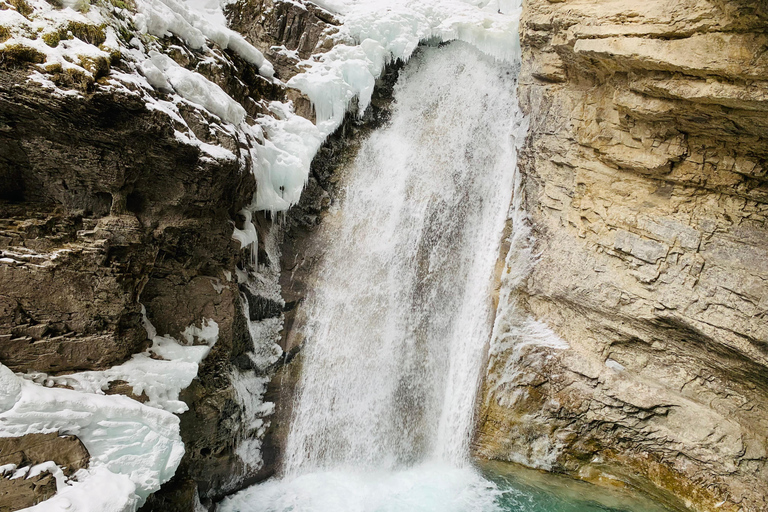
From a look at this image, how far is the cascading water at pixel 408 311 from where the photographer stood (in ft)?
26.7

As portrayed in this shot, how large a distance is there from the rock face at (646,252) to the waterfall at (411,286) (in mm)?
951

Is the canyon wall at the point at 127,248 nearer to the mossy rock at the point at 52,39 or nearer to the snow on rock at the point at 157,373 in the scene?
the snow on rock at the point at 157,373

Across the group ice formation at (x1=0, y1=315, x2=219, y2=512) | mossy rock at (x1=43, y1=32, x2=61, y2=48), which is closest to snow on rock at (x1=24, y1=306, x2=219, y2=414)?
ice formation at (x1=0, y1=315, x2=219, y2=512)

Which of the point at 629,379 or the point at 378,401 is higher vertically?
the point at 629,379

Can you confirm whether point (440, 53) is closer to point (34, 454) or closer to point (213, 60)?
point (213, 60)

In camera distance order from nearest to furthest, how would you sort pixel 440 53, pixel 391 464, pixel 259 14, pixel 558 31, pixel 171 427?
pixel 171 427 → pixel 558 31 → pixel 391 464 → pixel 259 14 → pixel 440 53

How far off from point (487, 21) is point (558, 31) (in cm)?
330

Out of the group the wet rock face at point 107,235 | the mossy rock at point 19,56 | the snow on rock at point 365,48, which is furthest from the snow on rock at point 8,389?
the snow on rock at point 365,48

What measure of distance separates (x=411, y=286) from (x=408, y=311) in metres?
0.54

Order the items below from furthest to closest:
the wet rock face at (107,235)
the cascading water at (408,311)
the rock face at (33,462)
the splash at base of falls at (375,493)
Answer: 1. the cascading water at (408,311)
2. the splash at base of falls at (375,493)
3. the wet rock face at (107,235)
4. the rock face at (33,462)

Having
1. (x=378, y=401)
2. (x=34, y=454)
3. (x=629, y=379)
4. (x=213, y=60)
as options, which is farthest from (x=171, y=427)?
(x=629, y=379)

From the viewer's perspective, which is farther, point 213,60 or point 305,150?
point 305,150

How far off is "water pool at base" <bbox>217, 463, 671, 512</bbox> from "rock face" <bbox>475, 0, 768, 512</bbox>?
1.28 ft

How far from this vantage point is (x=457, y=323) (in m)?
9.23
